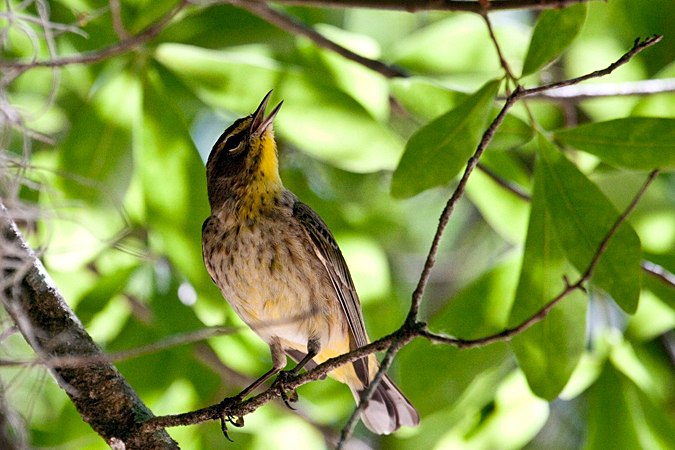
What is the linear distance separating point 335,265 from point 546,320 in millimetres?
936

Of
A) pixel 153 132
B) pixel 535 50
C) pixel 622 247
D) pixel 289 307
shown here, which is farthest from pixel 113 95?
pixel 622 247

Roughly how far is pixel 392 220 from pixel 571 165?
89.8 inches

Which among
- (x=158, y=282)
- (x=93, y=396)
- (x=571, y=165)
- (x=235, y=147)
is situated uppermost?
(x=235, y=147)

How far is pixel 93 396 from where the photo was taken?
1981 mm

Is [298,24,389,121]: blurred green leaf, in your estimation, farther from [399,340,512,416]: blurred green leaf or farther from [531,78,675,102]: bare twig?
[399,340,512,416]: blurred green leaf

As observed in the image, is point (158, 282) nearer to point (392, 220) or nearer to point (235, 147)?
point (235, 147)

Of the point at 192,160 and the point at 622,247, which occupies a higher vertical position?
the point at 192,160

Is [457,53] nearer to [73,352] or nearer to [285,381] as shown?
[285,381]

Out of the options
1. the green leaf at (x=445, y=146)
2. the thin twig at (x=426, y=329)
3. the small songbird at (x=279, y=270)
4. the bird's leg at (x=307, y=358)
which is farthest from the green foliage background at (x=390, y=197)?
the thin twig at (x=426, y=329)

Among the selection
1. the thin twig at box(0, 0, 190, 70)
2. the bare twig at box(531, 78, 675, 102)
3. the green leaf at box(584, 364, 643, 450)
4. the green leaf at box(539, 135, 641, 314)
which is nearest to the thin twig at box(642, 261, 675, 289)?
the green leaf at box(584, 364, 643, 450)

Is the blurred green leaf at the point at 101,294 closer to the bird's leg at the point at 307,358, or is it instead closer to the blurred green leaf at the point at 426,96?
the bird's leg at the point at 307,358

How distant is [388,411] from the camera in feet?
10.00

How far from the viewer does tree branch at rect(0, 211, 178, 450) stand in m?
1.90

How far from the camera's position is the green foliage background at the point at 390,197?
2.36m
